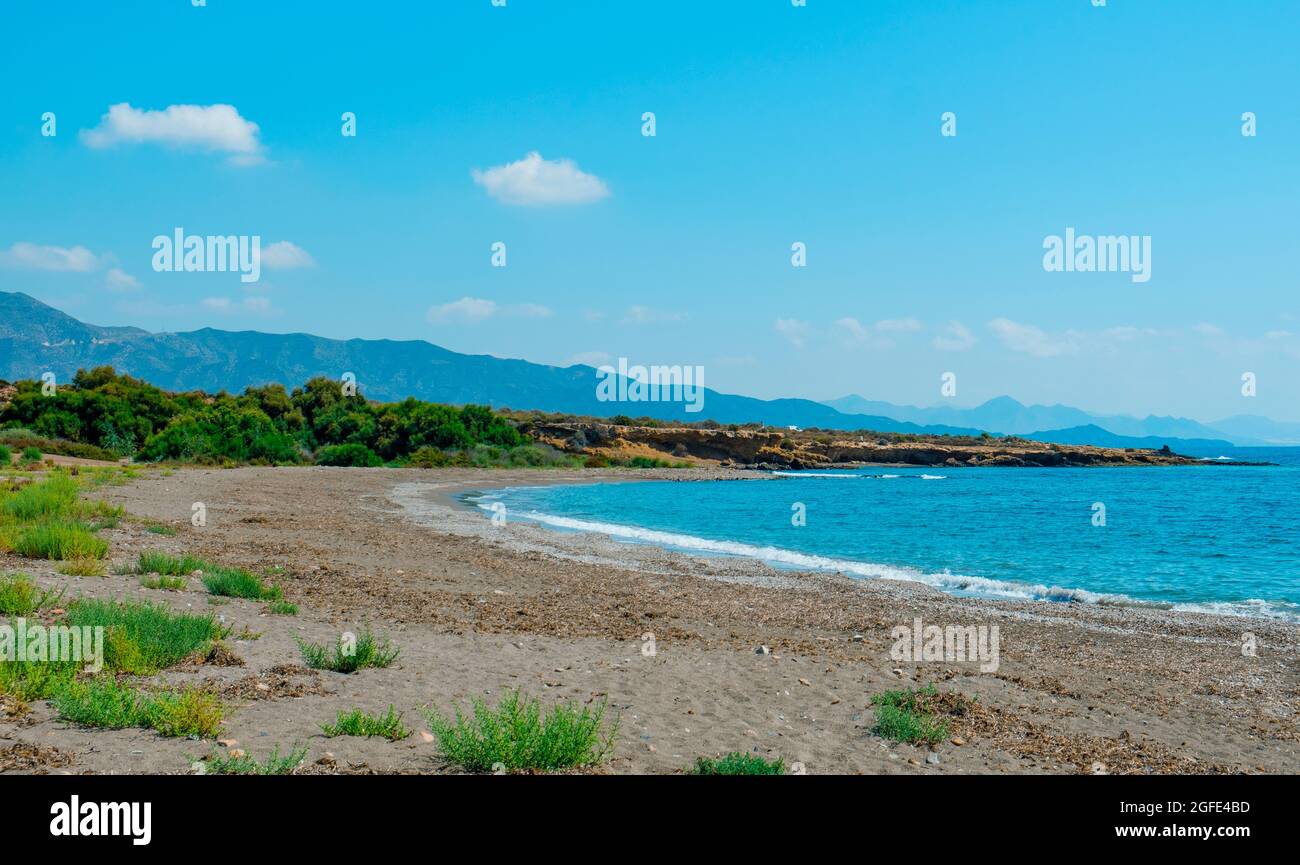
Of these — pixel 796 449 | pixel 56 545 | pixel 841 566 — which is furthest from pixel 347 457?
pixel 796 449

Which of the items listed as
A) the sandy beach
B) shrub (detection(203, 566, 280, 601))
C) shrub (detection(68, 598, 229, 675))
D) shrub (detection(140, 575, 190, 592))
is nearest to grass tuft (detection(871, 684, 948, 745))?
the sandy beach

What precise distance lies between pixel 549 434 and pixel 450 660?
78.3 meters

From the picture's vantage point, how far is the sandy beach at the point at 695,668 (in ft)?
21.8

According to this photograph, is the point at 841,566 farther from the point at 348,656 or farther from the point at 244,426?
the point at 244,426

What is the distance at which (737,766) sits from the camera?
19.2 feet

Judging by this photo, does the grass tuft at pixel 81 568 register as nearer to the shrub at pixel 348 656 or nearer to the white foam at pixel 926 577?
the shrub at pixel 348 656

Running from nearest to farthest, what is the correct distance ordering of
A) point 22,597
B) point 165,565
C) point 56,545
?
1. point 22,597
2. point 165,565
3. point 56,545

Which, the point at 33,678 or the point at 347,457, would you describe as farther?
the point at 347,457

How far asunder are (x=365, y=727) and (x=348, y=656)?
7.20 feet

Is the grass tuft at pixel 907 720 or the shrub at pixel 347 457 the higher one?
the shrub at pixel 347 457

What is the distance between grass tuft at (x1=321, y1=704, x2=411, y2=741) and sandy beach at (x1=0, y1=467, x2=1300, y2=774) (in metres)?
0.14

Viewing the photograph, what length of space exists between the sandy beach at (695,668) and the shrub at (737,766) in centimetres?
25

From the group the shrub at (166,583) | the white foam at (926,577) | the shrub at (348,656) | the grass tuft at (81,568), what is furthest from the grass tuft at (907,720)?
the grass tuft at (81,568)
